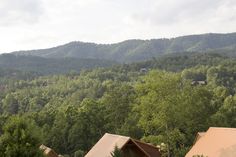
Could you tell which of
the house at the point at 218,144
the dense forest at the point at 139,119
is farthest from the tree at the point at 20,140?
the house at the point at 218,144

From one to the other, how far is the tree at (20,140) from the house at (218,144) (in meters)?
15.1

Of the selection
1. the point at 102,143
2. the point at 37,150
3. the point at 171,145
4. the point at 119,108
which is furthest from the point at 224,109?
the point at 37,150

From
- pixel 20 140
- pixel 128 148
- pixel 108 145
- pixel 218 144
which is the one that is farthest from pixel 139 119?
pixel 20 140

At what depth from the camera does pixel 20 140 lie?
34906mm

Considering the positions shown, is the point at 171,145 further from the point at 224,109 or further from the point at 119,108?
the point at 119,108

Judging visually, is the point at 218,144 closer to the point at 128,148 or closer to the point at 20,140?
the point at 128,148

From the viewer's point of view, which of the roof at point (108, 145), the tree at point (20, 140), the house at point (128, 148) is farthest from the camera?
the house at point (128, 148)

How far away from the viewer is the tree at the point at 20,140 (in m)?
34.1

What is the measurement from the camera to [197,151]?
44406 mm

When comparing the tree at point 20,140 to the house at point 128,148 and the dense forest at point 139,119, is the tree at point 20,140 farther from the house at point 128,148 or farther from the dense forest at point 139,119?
the house at point 128,148

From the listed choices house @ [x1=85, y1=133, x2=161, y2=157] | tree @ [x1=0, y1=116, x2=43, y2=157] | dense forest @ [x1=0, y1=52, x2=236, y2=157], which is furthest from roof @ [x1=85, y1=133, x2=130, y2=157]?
tree @ [x1=0, y1=116, x2=43, y2=157]

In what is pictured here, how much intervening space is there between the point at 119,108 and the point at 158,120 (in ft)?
141

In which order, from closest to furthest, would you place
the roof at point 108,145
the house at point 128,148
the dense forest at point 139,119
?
1. the dense forest at point 139,119
2. the roof at point 108,145
3. the house at point 128,148

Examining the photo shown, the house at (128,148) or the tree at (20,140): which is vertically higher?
the tree at (20,140)
